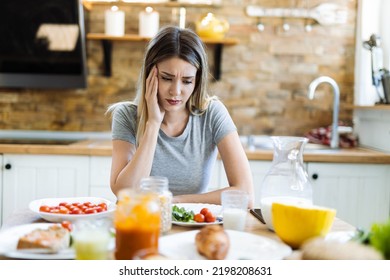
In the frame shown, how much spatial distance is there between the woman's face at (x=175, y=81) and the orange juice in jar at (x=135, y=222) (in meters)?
0.87

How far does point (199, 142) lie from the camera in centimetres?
198

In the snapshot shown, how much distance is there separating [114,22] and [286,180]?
7.00 ft

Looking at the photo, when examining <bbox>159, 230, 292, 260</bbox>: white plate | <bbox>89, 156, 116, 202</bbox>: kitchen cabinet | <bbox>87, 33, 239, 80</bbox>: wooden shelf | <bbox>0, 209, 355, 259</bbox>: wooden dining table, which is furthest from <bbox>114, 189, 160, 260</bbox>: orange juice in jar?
<bbox>87, 33, 239, 80</bbox>: wooden shelf

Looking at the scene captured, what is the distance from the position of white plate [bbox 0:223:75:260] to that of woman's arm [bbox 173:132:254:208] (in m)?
0.63

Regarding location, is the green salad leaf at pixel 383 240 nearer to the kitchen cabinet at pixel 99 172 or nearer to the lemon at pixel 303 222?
the lemon at pixel 303 222

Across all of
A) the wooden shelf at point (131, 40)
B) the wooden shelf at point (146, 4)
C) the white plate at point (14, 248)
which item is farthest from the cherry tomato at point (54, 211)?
the wooden shelf at point (146, 4)

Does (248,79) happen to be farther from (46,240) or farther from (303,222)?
(46,240)

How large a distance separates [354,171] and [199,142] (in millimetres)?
1157

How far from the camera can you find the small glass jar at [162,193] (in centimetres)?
112

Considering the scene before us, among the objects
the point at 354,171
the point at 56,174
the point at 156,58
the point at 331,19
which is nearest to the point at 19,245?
the point at 156,58

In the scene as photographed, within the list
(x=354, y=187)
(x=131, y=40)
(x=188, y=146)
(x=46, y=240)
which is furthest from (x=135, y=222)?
(x=131, y=40)

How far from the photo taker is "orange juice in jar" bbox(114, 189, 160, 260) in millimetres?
949
